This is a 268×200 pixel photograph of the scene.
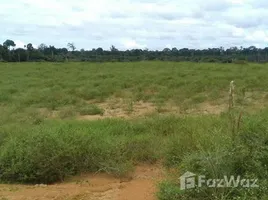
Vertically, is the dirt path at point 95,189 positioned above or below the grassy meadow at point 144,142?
below

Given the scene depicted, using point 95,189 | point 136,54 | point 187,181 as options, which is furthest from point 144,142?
point 136,54

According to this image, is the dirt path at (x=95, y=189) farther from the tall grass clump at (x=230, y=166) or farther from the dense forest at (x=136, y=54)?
the dense forest at (x=136, y=54)

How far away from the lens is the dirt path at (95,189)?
4156 mm

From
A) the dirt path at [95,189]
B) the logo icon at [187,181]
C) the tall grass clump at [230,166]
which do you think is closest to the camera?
the tall grass clump at [230,166]

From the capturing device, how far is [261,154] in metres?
3.62

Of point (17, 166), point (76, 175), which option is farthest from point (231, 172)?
point (17, 166)

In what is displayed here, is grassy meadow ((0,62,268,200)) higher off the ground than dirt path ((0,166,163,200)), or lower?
higher

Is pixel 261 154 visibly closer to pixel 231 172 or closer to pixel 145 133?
pixel 231 172

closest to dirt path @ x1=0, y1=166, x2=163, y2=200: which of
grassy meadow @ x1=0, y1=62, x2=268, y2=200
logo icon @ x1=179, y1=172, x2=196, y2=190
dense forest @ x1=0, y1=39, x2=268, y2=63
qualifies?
grassy meadow @ x1=0, y1=62, x2=268, y2=200

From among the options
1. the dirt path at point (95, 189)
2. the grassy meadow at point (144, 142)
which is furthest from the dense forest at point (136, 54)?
the dirt path at point (95, 189)

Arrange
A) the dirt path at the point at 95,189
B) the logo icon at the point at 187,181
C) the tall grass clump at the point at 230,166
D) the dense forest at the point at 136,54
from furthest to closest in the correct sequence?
the dense forest at the point at 136,54, the dirt path at the point at 95,189, the logo icon at the point at 187,181, the tall grass clump at the point at 230,166

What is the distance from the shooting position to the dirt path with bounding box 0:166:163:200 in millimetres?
4156

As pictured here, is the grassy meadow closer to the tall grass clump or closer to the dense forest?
the tall grass clump

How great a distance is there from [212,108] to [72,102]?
3792mm
